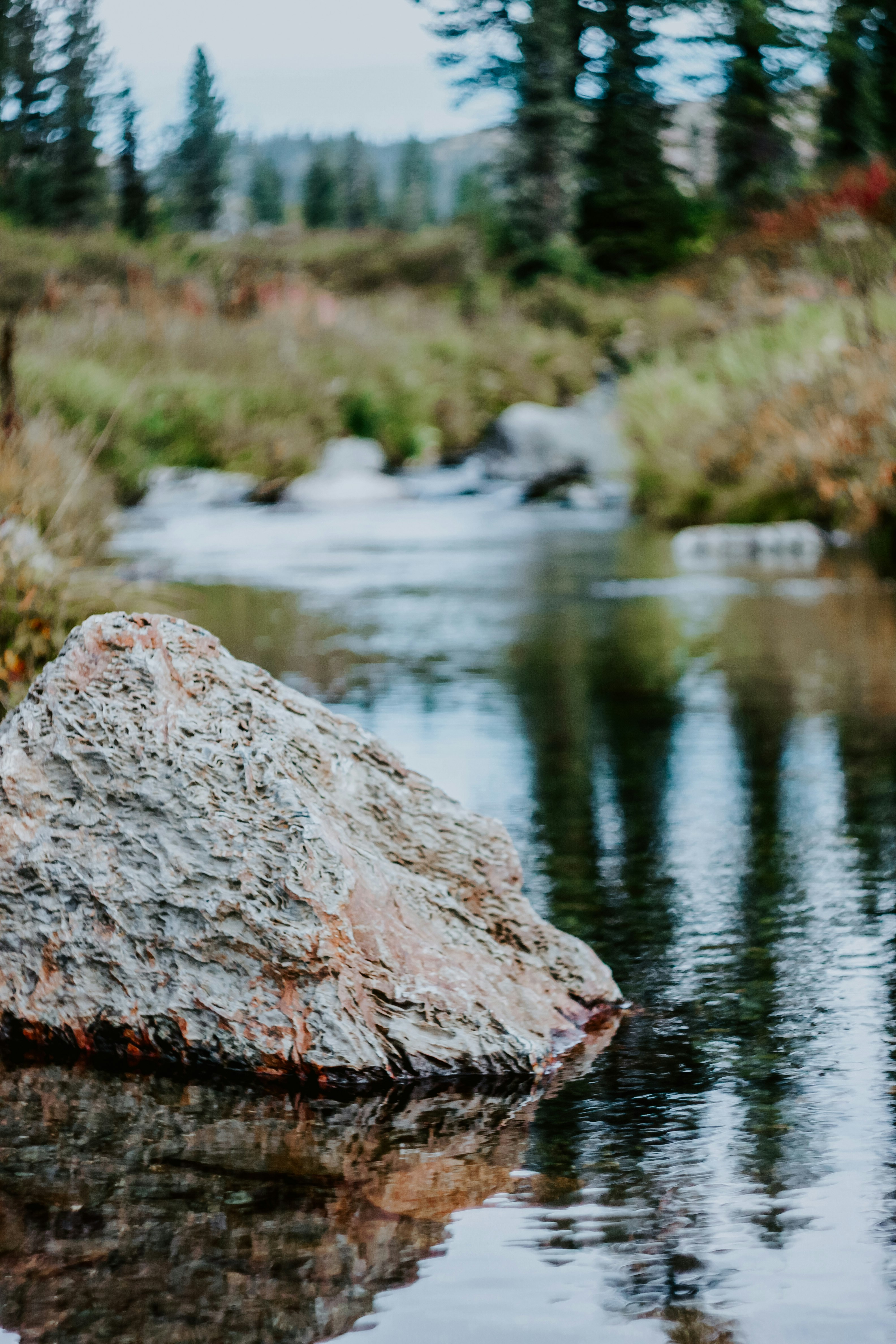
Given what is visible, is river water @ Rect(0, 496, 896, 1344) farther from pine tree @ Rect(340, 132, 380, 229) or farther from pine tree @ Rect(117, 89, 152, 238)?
pine tree @ Rect(340, 132, 380, 229)

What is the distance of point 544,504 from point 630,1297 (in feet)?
53.4

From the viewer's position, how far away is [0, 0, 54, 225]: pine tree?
1833 cm

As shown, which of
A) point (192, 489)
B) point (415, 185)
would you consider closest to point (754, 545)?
point (192, 489)

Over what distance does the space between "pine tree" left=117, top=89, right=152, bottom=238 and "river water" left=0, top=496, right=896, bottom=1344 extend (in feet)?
70.3

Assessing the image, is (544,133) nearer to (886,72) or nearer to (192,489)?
(886,72)

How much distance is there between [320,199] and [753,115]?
19.7 meters

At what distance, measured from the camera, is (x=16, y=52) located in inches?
726

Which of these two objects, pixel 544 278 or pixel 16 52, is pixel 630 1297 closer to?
pixel 16 52

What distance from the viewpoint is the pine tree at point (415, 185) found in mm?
59875

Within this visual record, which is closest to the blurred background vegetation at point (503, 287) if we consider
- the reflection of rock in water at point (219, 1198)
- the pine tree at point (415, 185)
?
the reflection of rock in water at point (219, 1198)

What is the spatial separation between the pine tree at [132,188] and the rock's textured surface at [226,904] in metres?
22.9

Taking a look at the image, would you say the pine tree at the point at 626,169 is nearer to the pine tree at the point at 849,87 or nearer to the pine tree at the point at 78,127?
the pine tree at the point at 849,87

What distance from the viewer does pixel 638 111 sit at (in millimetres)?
38500

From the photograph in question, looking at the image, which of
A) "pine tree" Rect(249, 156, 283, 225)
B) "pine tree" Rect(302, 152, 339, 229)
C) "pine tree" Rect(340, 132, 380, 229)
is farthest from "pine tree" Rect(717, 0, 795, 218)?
"pine tree" Rect(249, 156, 283, 225)
